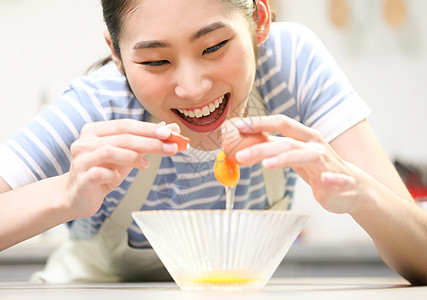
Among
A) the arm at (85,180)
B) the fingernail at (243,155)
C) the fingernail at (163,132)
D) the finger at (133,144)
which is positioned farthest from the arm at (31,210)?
the fingernail at (243,155)

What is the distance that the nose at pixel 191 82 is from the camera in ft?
3.63

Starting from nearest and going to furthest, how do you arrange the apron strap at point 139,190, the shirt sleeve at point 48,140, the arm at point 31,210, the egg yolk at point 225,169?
the egg yolk at point 225,169, the arm at point 31,210, the shirt sleeve at point 48,140, the apron strap at point 139,190

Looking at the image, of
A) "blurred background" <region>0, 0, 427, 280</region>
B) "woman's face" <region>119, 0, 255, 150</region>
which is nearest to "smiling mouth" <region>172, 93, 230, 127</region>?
"woman's face" <region>119, 0, 255, 150</region>

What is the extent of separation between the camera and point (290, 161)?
0.90 m

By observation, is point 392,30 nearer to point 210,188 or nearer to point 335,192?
point 210,188

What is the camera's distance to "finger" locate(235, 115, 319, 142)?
0.93 meters

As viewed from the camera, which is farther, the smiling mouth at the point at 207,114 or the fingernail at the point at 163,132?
the smiling mouth at the point at 207,114

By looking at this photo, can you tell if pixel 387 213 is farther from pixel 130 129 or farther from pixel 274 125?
pixel 130 129

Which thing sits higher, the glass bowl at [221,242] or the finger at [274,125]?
the finger at [274,125]

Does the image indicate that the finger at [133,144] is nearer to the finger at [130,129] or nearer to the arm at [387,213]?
the finger at [130,129]

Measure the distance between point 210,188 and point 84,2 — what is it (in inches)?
94.2

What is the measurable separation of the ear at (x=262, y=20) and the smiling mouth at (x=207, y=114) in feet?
0.62

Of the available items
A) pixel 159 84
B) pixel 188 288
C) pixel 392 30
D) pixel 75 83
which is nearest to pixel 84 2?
pixel 392 30

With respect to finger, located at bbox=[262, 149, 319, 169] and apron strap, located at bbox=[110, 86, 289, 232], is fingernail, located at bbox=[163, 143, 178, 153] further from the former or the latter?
apron strap, located at bbox=[110, 86, 289, 232]
